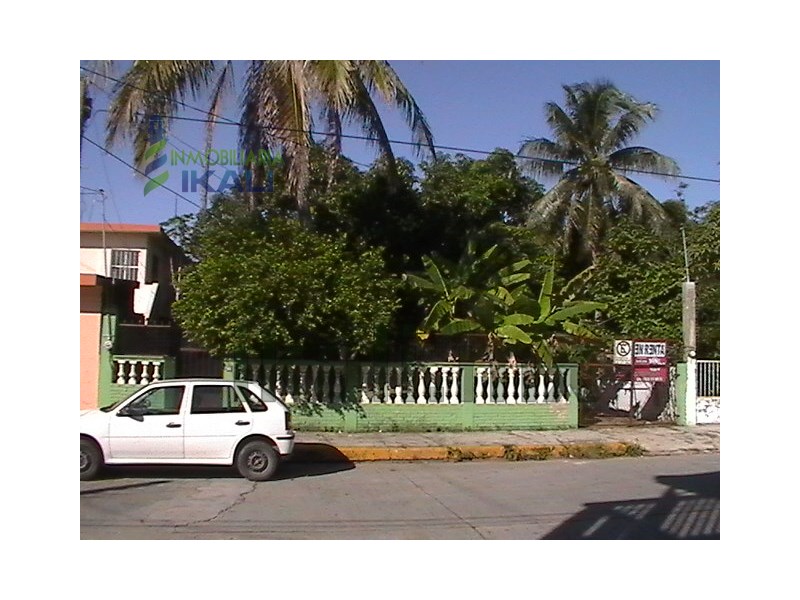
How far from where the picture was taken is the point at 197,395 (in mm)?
8789

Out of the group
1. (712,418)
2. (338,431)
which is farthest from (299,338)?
(712,418)

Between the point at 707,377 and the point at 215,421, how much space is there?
31.5ft

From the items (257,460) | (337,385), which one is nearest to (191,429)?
(257,460)

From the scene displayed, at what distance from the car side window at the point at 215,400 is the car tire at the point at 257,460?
0.46m

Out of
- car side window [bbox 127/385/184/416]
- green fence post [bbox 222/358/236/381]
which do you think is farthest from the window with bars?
car side window [bbox 127/385/184/416]

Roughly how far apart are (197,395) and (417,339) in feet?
16.1

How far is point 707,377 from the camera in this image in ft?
47.0

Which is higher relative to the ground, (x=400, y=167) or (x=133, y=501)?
(x=400, y=167)

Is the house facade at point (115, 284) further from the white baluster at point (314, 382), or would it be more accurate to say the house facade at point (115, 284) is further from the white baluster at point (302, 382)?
the white baluster at point (314, 382)

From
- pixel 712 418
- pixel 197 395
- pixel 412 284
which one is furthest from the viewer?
pixel 712 418

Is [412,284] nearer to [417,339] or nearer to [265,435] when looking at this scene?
[417,339]

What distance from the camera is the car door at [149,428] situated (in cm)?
861

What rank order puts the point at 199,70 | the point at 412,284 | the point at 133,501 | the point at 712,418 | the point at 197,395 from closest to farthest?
the point at 133,501 < the point at 197,395 < the point at 199,70 < the point at 412,284 < the point at 712,418

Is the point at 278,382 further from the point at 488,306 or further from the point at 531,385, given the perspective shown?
the point at 531,385
